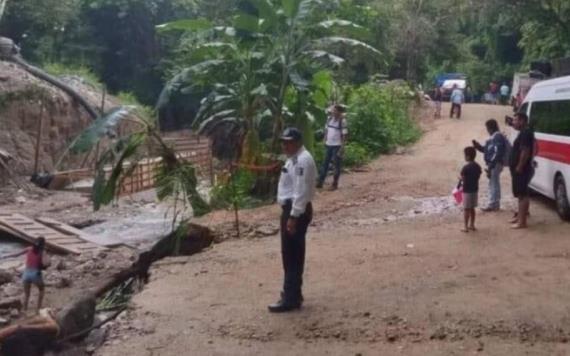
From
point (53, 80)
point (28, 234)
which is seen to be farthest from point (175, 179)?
point (53, 80)

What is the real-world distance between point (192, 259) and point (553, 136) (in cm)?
529

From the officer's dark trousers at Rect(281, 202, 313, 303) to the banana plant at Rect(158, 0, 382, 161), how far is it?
264 inches

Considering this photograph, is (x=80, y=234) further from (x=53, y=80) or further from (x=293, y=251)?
(x=53, y=80)

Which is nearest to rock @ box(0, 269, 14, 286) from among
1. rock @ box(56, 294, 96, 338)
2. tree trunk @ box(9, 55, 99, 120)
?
rock @ box(56, 294, 96, 338)

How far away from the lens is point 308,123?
14.8 m

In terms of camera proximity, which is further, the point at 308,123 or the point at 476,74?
the point at 476,74

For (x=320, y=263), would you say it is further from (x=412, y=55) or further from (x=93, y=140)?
(x=412, y=55)

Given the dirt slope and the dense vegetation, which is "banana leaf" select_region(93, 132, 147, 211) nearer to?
the dirt slope

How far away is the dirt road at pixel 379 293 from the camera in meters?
6.51

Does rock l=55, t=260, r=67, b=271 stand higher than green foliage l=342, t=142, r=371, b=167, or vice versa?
green foliage l=342, t=142, r=371, b=167

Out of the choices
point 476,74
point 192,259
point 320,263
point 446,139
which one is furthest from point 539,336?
point 476,74

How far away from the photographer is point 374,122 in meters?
22.2

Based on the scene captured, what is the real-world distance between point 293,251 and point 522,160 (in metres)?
4.53

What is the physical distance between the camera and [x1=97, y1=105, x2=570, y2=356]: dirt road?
651cm
